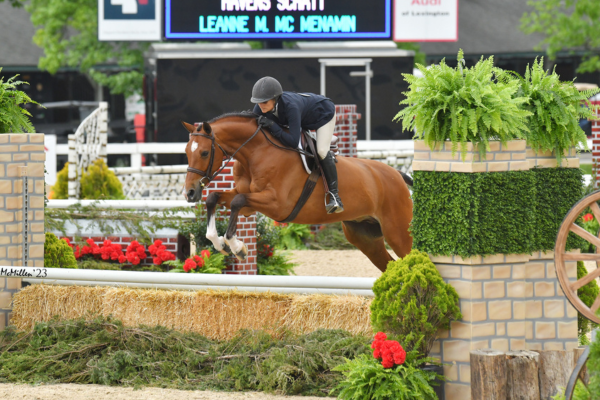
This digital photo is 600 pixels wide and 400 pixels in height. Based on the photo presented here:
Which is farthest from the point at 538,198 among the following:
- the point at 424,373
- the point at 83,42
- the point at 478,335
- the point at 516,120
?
the point at 83,42

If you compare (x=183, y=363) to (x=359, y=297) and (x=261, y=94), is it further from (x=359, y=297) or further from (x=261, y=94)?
(x=261, y=94)

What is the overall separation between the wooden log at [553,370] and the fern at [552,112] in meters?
1.29

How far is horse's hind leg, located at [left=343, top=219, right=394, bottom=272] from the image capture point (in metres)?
7.14

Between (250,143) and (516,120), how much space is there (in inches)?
87.7

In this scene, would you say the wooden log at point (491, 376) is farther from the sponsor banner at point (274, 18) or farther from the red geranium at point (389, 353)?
the sponsor banner at point (274, 18)

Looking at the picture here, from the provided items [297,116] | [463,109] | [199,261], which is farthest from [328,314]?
[199,261]

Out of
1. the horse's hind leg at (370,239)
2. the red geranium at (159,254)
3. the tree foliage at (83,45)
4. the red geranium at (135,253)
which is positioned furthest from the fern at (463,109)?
the tree foliage at (83,45)

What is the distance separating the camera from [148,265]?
828cm

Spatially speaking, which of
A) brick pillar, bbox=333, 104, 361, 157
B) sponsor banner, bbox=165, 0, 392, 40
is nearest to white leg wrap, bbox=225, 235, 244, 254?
brick pillar, bbox=333, 104, 361, 157

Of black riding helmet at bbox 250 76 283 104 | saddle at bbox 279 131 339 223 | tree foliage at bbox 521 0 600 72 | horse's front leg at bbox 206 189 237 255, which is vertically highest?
tree foliage at bbox 521 0 600 72

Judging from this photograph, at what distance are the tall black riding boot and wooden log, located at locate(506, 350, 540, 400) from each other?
227 cm

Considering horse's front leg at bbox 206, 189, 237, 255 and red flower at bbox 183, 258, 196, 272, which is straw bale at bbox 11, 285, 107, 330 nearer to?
horse's front leg at bbox 206, 189, 237, 255

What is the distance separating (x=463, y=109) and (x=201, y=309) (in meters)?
2.56

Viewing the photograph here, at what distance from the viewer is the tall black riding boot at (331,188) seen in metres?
6.34
